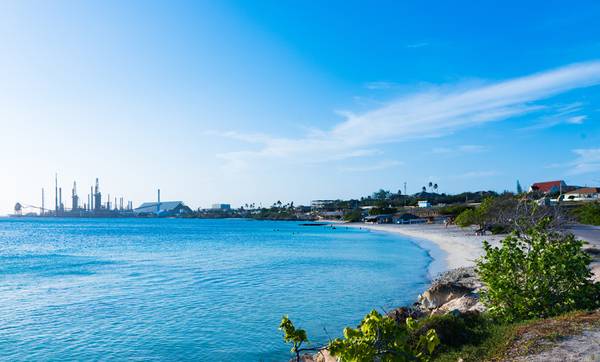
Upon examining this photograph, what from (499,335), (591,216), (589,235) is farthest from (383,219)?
(499,335)

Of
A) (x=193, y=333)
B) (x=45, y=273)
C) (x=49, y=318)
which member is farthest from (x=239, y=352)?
(x=45, y=273)

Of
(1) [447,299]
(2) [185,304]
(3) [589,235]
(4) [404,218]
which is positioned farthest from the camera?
(4) [404,218]

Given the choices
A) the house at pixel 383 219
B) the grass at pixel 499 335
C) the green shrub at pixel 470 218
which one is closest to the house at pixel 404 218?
the house at pixel 383 219

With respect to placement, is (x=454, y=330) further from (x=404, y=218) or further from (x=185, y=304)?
(x=404, y=218)

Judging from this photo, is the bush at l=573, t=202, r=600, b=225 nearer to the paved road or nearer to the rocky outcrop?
the paved road

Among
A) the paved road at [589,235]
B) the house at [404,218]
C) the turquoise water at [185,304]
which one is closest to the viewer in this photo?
the turquoise water at [185,304]

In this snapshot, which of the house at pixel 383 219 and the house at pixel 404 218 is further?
the house at pixel 383 219

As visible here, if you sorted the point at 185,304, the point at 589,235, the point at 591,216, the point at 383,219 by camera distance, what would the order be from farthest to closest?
the point at 383,219 → the point at 591,216 → the point at 589,235 → the point at 185,304

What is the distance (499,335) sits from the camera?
31.0ft

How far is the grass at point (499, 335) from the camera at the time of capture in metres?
8.04

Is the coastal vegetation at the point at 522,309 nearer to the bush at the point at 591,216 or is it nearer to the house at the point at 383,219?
the bush at the point at 591,216

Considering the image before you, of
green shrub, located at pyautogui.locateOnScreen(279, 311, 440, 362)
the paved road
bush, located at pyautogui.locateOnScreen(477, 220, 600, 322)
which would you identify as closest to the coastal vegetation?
bush, located at pyautogui.locateOnScreen(477, 220, 600, 322)

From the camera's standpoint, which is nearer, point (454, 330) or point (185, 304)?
point (454, 330)

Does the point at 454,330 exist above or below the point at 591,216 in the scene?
below
